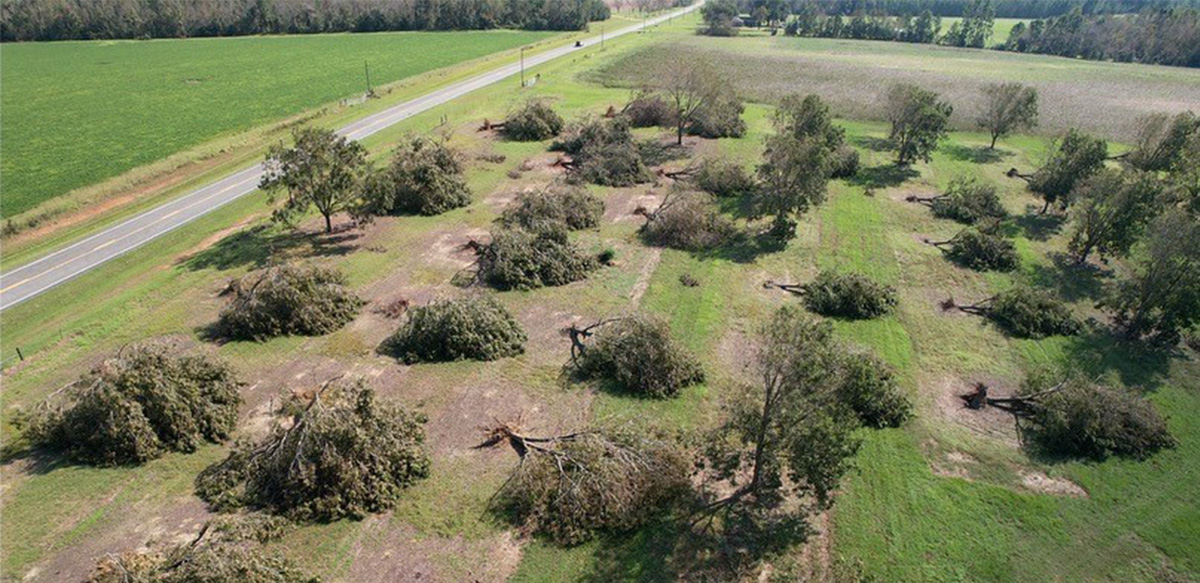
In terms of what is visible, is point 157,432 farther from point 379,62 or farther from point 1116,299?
point 379,62

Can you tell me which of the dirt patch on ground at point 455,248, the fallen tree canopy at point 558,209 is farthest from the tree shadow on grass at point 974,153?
the dirt patch on ground at point 455,248

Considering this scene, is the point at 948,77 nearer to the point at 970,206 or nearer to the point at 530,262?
the point at 970,206

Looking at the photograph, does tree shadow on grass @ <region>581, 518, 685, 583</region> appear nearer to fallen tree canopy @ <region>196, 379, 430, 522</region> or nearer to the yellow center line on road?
fallen tree canopy @ <region>196, 379, 430, 522</region>

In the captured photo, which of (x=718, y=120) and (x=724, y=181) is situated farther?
(x=718, y=120)

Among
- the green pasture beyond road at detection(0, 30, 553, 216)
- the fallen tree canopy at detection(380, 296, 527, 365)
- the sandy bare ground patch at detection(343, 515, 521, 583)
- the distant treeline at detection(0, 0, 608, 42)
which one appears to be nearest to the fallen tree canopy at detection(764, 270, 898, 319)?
the fallen tree canopy at detection(380, 296, 527, 365)

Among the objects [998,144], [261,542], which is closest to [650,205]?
[261,542]

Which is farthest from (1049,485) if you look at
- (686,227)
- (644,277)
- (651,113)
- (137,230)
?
(651,113)

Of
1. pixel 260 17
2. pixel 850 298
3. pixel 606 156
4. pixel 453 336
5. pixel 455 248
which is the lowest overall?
pixel 850 298

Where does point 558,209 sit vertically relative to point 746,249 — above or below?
above
